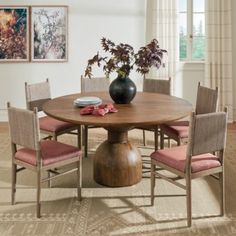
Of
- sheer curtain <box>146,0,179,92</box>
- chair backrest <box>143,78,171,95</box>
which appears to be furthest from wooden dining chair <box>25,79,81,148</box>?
sheer curtain <box>146,0,179,92</box>

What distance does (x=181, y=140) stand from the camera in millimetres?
3695

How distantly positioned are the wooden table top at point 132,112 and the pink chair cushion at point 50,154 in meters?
0.27

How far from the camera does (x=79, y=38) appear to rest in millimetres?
6113

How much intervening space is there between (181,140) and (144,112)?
0.64 meters

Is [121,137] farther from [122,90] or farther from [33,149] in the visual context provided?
[33,149]

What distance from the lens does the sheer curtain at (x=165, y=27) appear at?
597 centimetres

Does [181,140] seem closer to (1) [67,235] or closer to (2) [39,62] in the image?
(1) [67,235]

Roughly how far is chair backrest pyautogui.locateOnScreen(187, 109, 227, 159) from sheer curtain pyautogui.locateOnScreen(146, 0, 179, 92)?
3375 millimetres

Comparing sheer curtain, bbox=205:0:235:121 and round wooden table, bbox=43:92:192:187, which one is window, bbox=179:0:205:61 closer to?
sheer curtain, bbox=205:0:235:121

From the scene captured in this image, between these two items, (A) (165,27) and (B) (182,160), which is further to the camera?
(A) (165,27)

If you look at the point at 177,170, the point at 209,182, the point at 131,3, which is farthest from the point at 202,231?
the point at 131,3

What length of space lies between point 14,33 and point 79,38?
1.05 m

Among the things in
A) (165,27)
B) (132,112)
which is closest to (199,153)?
(132,112)

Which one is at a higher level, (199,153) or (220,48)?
(220,48)
